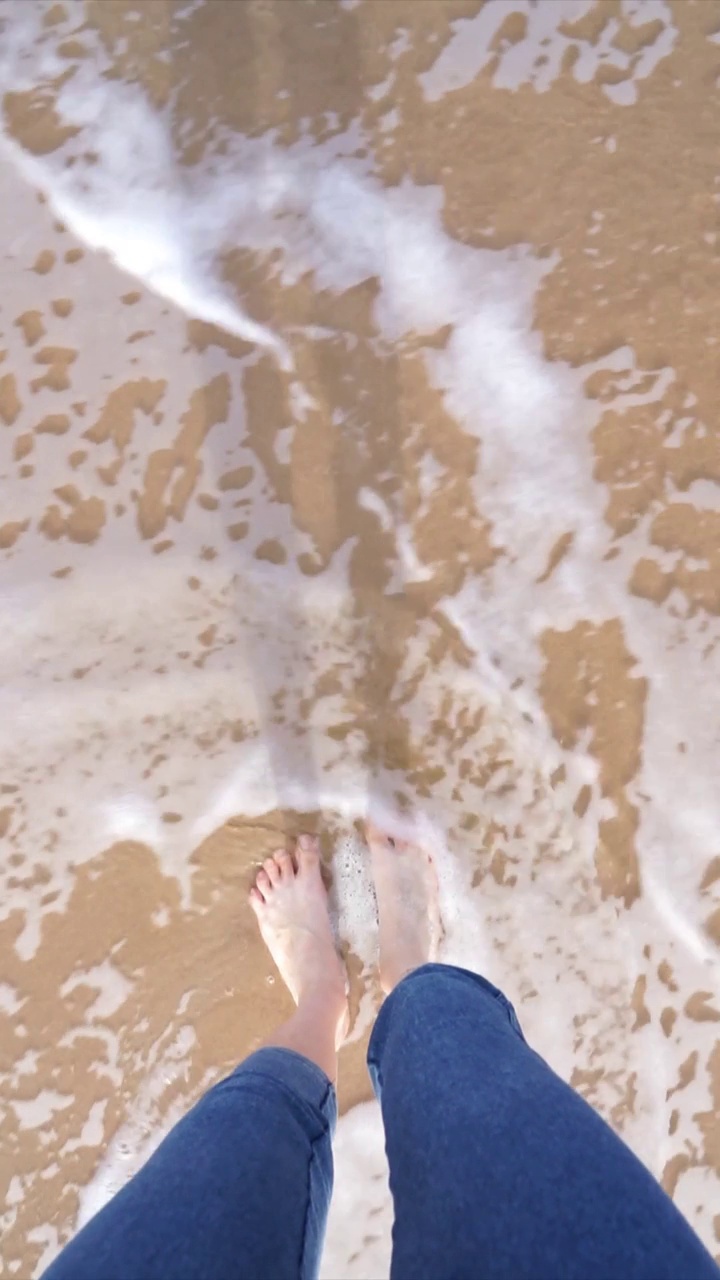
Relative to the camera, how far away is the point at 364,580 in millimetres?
1160


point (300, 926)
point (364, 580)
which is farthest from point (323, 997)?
point (364, 580)

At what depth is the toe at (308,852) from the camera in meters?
1.16

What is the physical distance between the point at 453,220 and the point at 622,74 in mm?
317

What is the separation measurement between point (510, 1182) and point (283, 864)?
0.59 m

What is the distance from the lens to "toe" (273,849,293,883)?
115 cm

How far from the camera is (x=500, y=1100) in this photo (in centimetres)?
68

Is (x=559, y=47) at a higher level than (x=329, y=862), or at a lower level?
higher

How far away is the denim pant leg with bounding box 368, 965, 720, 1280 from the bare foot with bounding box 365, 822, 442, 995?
338mm

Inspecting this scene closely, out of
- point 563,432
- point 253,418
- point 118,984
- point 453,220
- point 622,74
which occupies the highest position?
point 622,74

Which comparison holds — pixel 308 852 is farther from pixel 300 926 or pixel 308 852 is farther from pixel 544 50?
pixel 544 50

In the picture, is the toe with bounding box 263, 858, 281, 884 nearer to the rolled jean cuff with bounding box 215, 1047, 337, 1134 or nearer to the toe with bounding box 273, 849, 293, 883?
the toe with bounding box 273, 849, 293, 883

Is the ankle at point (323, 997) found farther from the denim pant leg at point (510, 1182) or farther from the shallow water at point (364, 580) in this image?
the denim pant leg at point (510, 1182)

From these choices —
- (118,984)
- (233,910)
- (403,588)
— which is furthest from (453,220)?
(118,984)

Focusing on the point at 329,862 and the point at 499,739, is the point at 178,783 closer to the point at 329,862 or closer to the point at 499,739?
the point at 329,862
